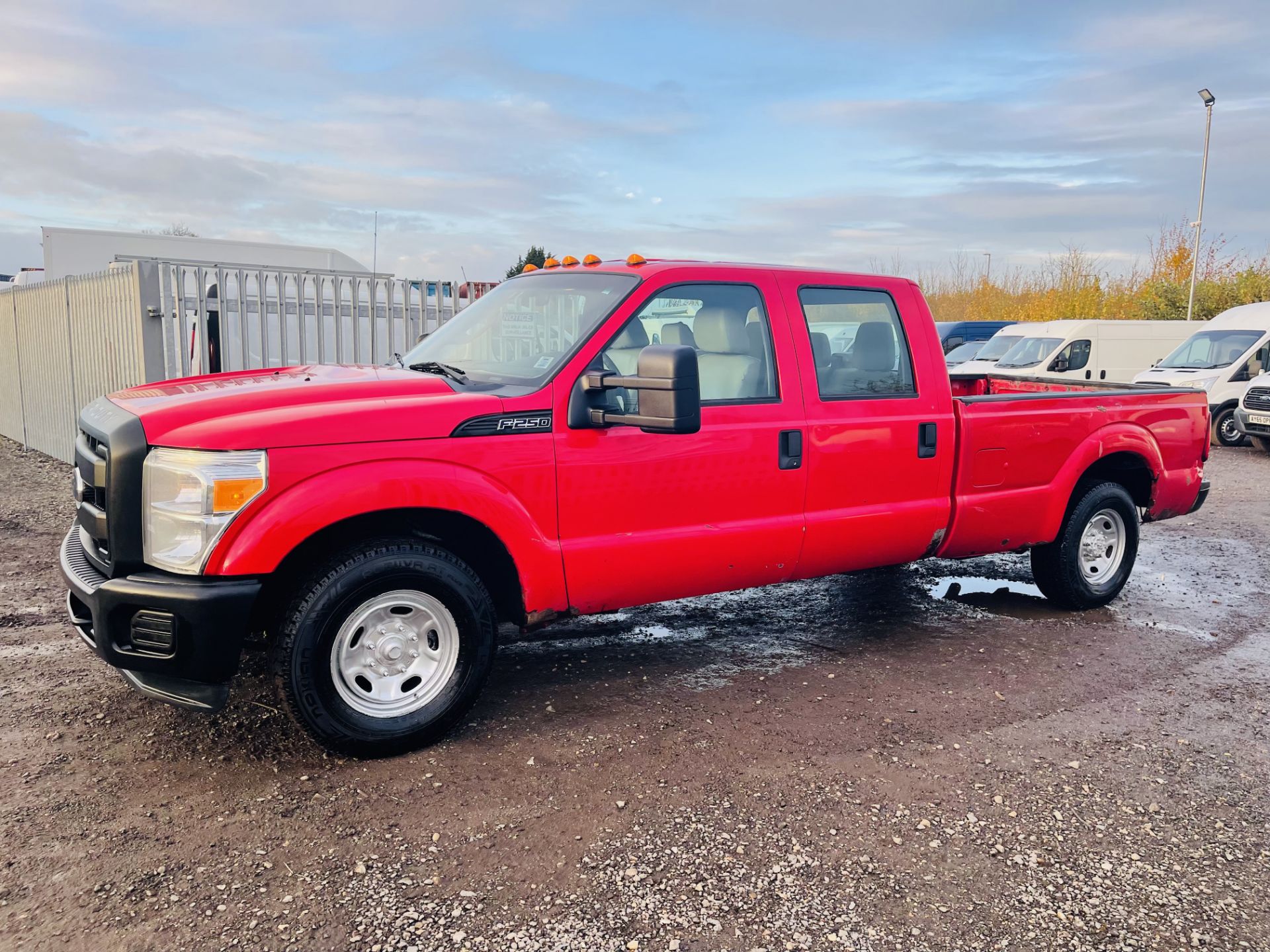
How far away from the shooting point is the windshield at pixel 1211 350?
16.0m

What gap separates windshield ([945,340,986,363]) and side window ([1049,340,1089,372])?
11.8 feet

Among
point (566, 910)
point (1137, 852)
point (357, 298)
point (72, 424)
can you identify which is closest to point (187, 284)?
point (357, 298)

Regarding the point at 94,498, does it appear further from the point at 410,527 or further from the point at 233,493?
the point at 410,527

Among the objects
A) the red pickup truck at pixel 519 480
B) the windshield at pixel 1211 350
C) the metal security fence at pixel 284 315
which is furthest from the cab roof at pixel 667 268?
the windshield at pixel 1211 350

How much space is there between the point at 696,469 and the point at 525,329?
3.47ft

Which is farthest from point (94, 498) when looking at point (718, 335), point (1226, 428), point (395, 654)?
point (1226, 428)

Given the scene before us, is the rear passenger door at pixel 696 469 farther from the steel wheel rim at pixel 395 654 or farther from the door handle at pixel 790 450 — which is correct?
the steel wheel rim at pixel 395 654

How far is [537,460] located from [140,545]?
1.50 meters

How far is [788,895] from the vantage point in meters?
3.03

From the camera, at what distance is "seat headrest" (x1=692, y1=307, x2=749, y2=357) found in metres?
4.60

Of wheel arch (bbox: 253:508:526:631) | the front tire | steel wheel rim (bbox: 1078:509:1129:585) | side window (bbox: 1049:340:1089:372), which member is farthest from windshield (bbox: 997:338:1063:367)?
the front tire

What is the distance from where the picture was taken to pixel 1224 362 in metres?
16.0

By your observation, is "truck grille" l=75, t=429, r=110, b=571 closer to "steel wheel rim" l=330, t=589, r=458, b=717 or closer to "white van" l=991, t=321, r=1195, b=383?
"steel wheel rim" l=330, t=589, r=458, b=717

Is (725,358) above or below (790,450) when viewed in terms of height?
above
